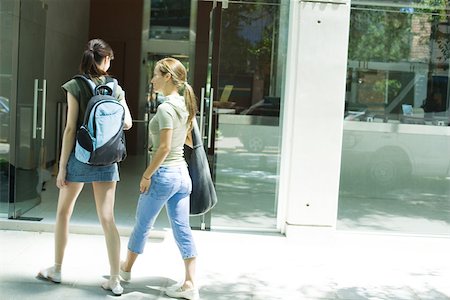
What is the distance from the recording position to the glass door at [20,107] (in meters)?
7.34

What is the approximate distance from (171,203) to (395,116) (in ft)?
12.8

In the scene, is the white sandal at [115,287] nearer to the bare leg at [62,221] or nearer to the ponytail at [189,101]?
the bare leg at [62,221]

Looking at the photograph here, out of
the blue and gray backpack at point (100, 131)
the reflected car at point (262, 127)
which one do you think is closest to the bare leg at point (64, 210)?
the blue and gray backpack at point (100, 131)

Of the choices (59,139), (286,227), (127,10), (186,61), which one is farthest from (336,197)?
(127,10)

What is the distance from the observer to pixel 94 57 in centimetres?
489

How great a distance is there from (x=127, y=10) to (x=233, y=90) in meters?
7.91

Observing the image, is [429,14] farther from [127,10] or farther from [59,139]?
[127,10]

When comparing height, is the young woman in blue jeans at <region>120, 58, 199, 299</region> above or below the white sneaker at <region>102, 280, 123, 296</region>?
above

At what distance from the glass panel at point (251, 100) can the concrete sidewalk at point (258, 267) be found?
27.4 inches

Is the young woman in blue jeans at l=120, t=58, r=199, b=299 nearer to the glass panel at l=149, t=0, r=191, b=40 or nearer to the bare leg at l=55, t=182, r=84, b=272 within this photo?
the bare leg at l=55, t=182, r=84, b=272

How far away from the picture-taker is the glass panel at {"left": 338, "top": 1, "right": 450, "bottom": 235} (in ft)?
25.4

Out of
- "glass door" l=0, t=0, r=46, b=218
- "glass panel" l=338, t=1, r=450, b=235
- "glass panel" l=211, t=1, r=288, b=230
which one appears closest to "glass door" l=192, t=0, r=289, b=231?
"glass panel" l=211, t=1, r=288, b=230

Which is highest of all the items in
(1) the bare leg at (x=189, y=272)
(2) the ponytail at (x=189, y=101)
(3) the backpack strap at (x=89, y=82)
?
(3) the backpack strap at (x=89, y=82)

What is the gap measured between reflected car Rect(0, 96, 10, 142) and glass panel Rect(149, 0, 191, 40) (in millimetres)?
7701
